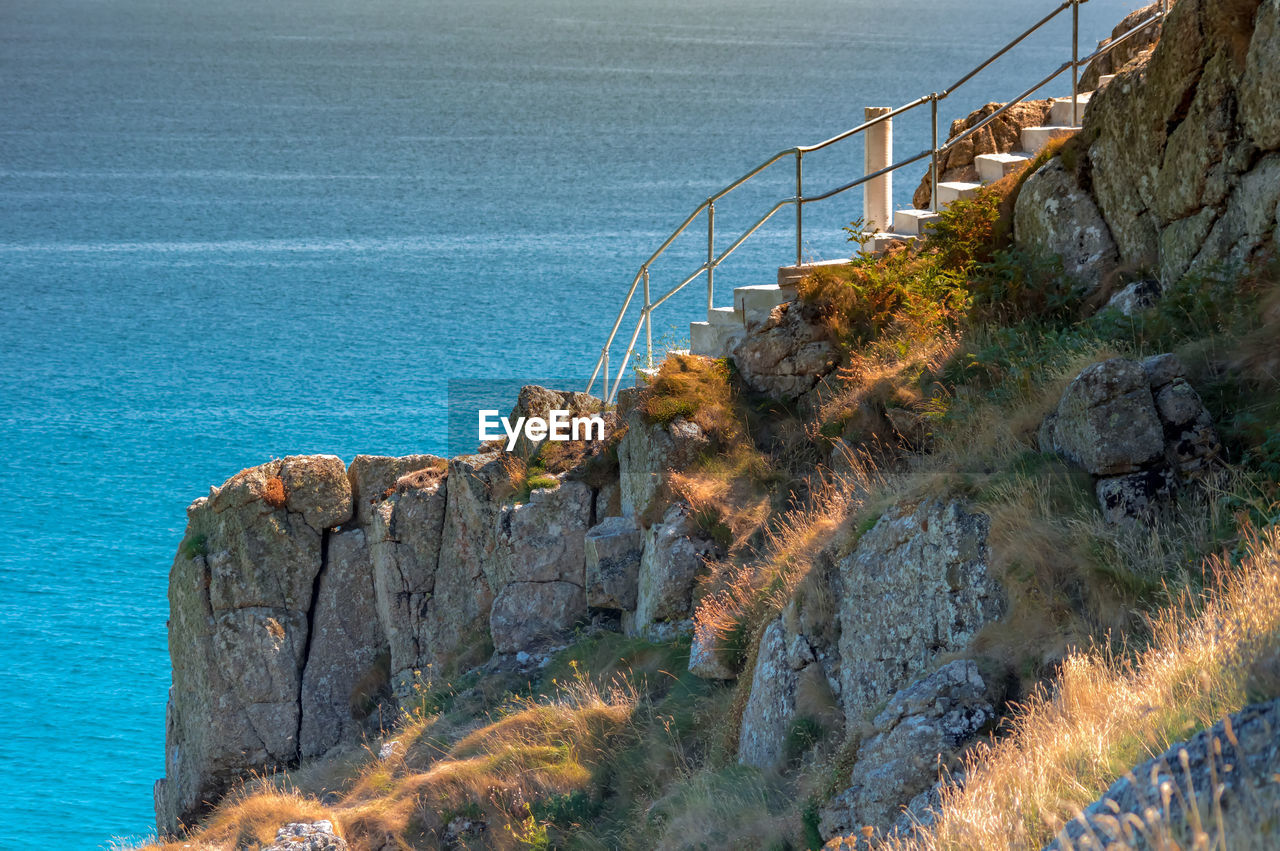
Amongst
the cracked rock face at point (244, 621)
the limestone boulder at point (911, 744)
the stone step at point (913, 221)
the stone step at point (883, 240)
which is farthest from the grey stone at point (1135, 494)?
the cracked rock face at point (244, 621)

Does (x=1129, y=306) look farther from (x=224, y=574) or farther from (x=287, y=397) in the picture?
(x=287, y=397)

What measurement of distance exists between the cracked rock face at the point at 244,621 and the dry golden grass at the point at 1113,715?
50.2 feet

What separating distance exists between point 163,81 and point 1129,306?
176 m

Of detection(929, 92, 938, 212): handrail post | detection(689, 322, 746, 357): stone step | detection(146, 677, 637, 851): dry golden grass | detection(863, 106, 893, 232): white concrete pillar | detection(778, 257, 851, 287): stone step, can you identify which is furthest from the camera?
detection(863, 106, 893, 232): white concrete pillar

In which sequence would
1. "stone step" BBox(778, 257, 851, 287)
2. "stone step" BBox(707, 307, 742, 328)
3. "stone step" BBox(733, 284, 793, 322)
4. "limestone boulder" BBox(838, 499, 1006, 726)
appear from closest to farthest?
"limestone boulder" BBox(838, 499, 1006, 726) → "stone step" BBox(778, 257, 851, 287) → "stone step" BBox(733, 284, 793, 322) → "stone step" BBox(707, 307, 742, 328)

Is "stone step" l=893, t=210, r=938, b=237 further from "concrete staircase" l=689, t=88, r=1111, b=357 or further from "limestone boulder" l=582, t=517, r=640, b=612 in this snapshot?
"limestone boulder" l=582, t=517, r=640, b=612

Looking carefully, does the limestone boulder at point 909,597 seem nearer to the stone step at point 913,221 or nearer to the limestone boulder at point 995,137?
the stone step at point 913,221

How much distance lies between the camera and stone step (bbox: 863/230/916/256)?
14.8m

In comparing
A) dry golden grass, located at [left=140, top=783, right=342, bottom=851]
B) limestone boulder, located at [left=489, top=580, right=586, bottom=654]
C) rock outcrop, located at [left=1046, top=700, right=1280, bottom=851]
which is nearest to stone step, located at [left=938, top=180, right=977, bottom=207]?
limestone boulder, located at [left=489, top=580, right=586, bottom=654]

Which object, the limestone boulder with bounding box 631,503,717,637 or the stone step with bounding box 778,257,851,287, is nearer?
the limestone boulder with bounding box 631,503,717,637

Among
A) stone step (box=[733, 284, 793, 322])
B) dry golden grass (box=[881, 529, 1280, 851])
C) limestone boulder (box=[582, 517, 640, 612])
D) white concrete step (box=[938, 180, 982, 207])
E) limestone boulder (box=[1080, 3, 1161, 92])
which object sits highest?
limestone boulder (box=[1080, 3, 1161, 92])

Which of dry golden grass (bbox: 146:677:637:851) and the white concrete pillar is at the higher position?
the white concrete pillar

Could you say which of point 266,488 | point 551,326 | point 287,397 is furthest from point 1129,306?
point 551,326

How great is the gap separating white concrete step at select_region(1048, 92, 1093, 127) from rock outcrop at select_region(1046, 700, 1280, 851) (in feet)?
38.4
